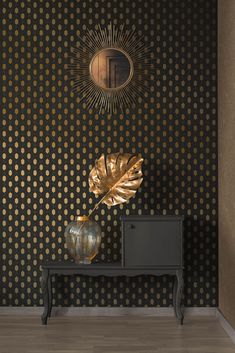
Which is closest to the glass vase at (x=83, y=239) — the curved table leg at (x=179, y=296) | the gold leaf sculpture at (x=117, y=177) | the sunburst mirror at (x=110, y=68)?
the gold leaf sculpture at (x=117, y=177)

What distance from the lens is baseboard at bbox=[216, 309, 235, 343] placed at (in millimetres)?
4395

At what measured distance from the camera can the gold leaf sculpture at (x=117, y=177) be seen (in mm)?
4914

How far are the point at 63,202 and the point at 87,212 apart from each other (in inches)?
8.8

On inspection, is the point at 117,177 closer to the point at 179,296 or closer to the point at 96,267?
the point at 96,267

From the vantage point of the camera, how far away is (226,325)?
464 centimetres

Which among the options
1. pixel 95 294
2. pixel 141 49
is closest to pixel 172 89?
pixel 141 49

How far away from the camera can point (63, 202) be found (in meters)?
5.25

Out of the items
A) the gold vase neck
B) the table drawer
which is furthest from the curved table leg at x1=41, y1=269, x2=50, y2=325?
the table drawer

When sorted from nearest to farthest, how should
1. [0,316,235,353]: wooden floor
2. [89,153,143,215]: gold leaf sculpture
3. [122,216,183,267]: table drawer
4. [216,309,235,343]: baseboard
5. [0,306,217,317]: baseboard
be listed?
[0,316,235,353]: wooden floor
[216,309,235,343]: baseboard
[122,216,183,267]: table drawer
[89,153,143,215]: gold leaf sculpture
[0,306,217,317]: baseboard

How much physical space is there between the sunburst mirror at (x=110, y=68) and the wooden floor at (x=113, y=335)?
5.87 feet

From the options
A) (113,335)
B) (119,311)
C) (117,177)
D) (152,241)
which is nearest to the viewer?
(113,335)

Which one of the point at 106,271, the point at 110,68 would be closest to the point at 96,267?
the point at 106,271

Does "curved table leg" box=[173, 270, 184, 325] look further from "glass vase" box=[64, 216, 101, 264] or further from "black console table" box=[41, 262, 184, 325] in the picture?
"glass vase" box=[64, 216, 101, 264]

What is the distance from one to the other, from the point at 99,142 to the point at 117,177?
1.54 feet
